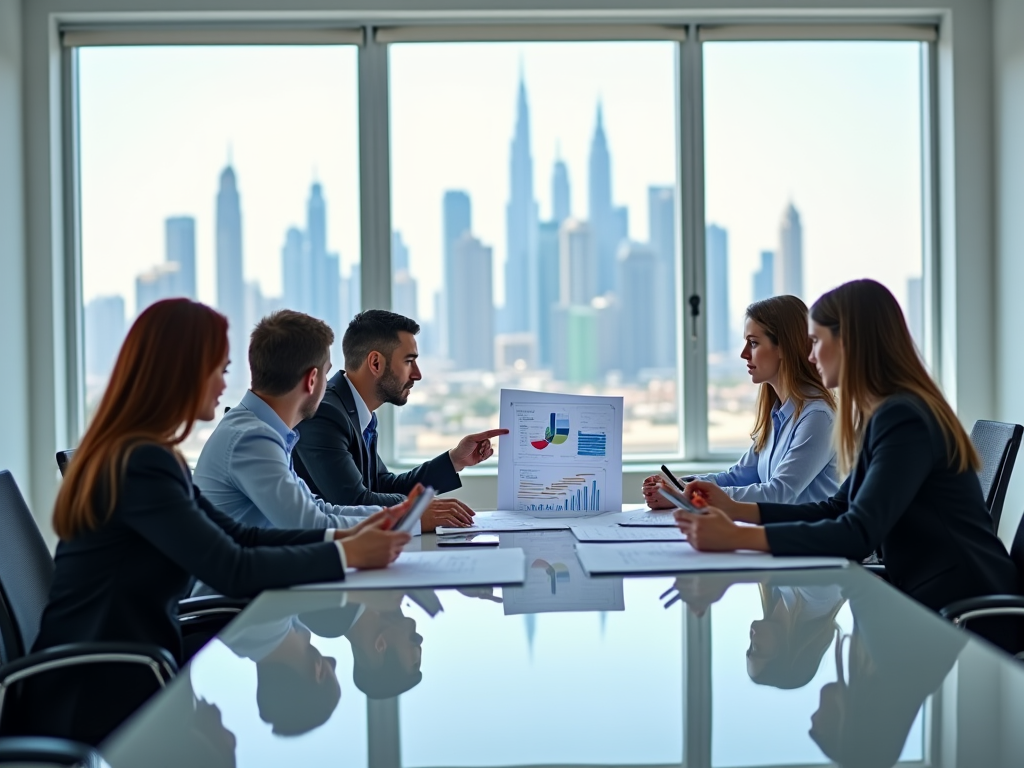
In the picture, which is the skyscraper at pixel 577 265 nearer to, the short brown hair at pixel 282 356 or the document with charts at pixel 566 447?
the document with charts at pixel 566 447

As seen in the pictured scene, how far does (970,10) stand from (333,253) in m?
3.20

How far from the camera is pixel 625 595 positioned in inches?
69.4

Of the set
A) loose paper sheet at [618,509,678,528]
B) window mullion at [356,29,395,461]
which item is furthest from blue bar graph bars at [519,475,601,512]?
window mullion at [356,29,395,461]

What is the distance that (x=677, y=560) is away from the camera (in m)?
1.98

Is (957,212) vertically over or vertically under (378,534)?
over

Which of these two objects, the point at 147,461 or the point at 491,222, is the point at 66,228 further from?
the point at 147,461

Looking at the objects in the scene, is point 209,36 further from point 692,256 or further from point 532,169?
point 692,256

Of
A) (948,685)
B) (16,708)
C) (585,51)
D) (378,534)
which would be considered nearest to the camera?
(948,685)

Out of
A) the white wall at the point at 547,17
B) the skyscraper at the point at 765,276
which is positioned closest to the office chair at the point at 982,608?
the white wall at the point at 547,17

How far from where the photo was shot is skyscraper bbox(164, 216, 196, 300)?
4.77 m

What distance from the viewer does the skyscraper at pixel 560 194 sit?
189 inches

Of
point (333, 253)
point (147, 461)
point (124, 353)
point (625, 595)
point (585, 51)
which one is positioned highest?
point (585, 51)

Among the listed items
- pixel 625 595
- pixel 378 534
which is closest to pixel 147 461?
pixel 378 534

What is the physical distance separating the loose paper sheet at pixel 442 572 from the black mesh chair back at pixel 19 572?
0.59 m
